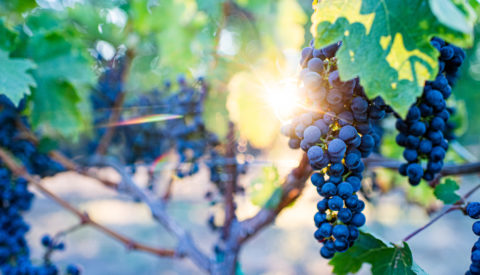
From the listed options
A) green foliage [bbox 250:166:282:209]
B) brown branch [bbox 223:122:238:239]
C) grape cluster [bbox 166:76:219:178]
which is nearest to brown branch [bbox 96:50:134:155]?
grape cluster [bbox 166:76:219:178]

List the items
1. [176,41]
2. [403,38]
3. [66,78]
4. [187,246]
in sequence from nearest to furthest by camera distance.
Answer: [403,38] → [187,246] → [66,78] → [176,41]

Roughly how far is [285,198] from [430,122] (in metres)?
0.36

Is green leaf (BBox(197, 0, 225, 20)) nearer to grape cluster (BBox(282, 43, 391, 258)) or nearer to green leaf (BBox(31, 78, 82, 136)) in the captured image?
green leaf (BBox(31, 78, 82, 136))

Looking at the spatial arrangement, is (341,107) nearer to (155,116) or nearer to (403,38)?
(403,38)

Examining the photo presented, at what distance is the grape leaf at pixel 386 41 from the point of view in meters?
0.52

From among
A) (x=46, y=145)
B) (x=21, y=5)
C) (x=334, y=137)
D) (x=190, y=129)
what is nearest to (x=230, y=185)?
(x=190, y=129)

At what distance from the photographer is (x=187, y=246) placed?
44.1 inches

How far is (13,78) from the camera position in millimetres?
857

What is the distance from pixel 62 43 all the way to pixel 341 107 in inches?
42.2

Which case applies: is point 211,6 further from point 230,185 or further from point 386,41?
point 386,41

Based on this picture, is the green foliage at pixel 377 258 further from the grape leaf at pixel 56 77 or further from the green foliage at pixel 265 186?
the grape leaf at pixel 56 77

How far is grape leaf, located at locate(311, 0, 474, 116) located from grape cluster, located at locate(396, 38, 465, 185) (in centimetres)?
8

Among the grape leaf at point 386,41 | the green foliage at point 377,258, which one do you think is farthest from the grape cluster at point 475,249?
the grape leaf at point 386,41

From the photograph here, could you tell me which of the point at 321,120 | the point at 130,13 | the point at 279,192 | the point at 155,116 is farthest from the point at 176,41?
the point at 321,120
